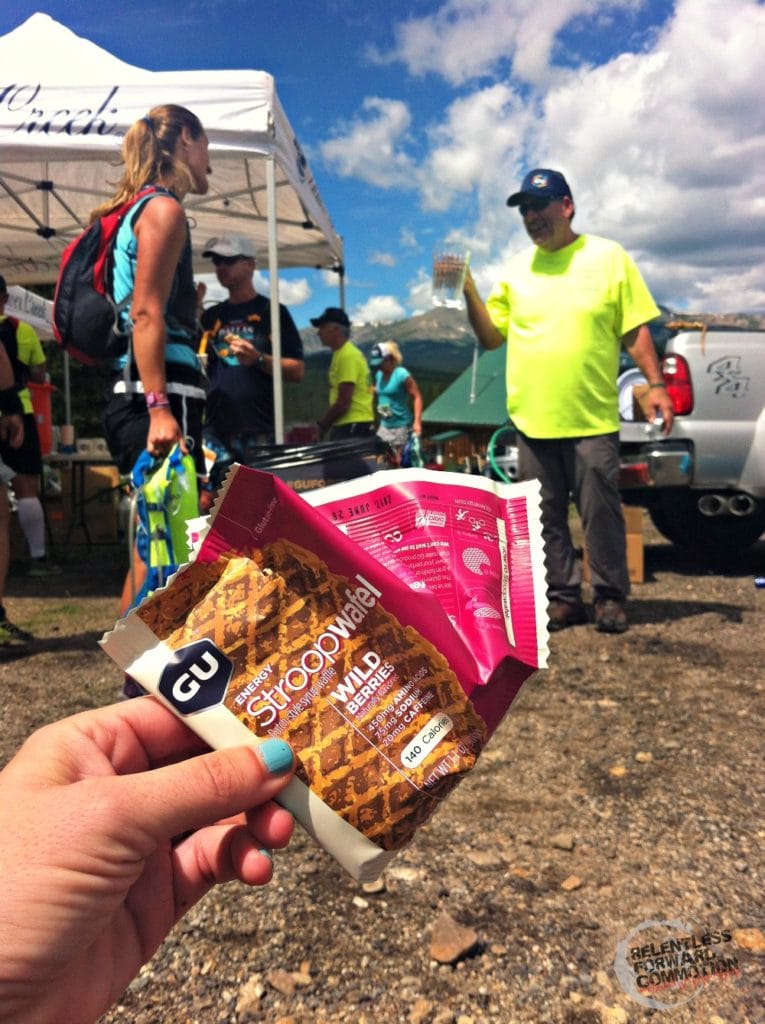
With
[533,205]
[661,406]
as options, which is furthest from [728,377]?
[533,205]

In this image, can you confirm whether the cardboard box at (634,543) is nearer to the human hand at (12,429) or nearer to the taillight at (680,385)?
the taillight at (680,385)

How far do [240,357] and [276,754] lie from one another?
8.87 ft

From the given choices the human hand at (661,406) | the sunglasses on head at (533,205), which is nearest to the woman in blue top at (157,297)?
the sunglasses on head at (533,205)

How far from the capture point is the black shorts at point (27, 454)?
11.8 ft

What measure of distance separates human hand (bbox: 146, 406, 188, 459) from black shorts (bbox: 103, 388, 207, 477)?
82mm

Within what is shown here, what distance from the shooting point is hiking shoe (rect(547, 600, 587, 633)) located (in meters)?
3.19

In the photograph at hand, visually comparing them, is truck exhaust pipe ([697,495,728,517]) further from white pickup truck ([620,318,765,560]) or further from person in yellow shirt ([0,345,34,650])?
person in yellow shirt ([0,345,34,650])

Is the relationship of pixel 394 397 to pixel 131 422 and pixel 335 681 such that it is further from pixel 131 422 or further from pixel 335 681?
pixel 335 681

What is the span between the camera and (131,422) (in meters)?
1.91

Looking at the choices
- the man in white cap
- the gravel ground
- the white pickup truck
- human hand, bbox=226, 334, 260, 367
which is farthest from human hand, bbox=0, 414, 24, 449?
the white pickup truck

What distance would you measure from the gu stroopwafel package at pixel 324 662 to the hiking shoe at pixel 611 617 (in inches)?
99.8

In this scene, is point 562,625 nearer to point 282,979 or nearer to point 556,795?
point 556,795

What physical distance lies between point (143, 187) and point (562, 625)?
7.88 feet

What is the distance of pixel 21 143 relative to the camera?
358 cm
